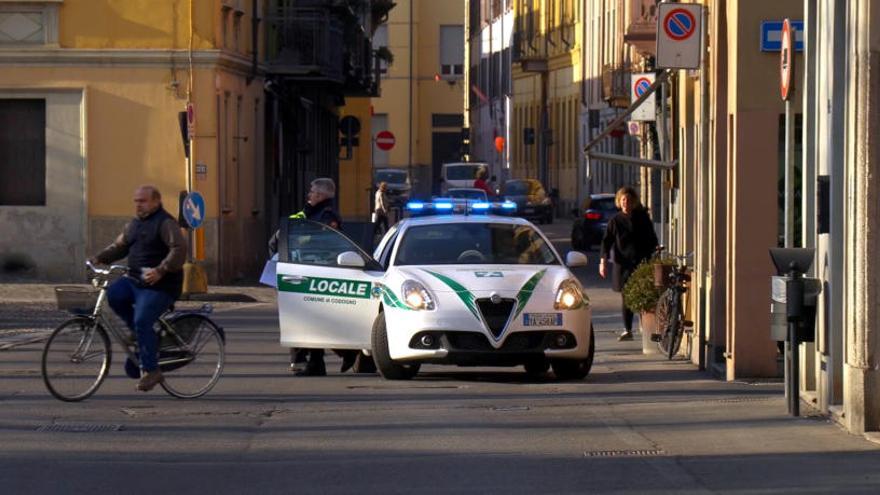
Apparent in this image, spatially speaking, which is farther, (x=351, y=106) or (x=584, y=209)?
(x=351, y=106)

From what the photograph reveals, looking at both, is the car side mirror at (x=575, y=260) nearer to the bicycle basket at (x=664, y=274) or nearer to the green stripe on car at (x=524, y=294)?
the green stripe on car at (x=524, y=294)

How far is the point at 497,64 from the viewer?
299 ft

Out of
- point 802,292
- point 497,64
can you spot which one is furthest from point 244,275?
point 497,64

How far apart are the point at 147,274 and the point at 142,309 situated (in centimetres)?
30

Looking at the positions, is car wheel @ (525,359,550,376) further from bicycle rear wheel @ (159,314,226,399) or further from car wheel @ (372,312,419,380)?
bicycle rear wheel @ (159,314,226,399)

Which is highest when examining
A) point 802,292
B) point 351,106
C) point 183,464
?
point 351,106

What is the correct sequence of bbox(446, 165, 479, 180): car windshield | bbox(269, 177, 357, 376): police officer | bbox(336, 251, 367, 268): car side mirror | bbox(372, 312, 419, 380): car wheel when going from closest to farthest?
bbox(372, 312, 419, 380): car wheel
bbox(336, 251, 367, 268): car side mirror
bbox(269, 177, 357, 376): police officer
bbox(446, 165, 479, 180): car windshield

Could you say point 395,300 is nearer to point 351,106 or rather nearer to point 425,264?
point 425,264

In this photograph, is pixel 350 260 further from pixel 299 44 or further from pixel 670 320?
pixel 299 44

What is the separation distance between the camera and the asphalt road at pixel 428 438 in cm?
1040

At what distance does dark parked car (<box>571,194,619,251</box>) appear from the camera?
145 ft

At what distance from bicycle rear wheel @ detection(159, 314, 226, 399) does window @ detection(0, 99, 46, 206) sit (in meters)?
16.3

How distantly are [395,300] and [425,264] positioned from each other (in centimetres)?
69

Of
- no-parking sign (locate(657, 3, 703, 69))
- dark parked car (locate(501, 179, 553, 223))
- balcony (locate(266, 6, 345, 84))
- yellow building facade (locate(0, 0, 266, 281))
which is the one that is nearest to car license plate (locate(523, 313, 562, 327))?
no-parking sign (locate(657, 3, 703, 69))
